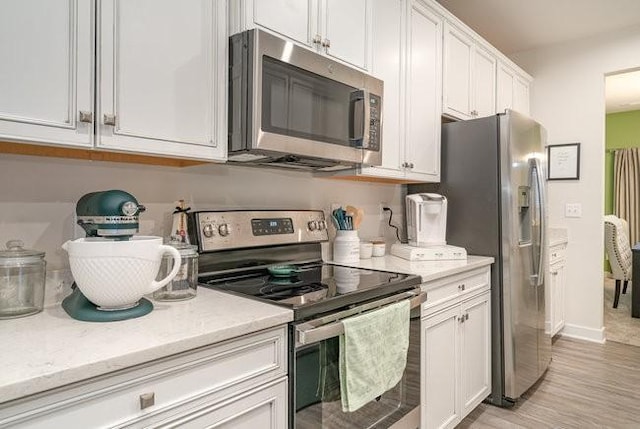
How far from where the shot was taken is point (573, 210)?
3.61m

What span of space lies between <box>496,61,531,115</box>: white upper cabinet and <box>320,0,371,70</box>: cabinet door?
67.9 inches

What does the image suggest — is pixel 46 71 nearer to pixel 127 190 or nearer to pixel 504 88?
pixel 127 190

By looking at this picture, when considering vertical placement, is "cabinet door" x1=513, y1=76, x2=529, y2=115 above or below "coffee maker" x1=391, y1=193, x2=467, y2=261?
above

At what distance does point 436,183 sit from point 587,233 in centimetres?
185

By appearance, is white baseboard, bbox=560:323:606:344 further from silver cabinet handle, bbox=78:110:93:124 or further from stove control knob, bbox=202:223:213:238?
silver cabinet handle, bbox=78:110:93:124

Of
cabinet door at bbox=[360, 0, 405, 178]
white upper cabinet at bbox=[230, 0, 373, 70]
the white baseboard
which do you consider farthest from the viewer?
the white baseboard

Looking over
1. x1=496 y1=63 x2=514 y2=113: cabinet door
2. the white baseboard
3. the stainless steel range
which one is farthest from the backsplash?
the white baseboard

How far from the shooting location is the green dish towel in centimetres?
131

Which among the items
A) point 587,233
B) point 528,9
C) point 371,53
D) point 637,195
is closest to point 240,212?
point 371,53

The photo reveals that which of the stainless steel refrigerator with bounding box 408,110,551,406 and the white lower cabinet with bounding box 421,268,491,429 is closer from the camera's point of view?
the white lower cabinet with bounding box 421,268,491,429

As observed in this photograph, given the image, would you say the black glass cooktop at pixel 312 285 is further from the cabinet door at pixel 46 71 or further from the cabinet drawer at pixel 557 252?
the cabinet drawer at pixel 557 252

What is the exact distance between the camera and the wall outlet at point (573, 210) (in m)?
3.58

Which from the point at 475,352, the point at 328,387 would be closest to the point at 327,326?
the point at 328,387

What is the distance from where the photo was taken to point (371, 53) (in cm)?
199
